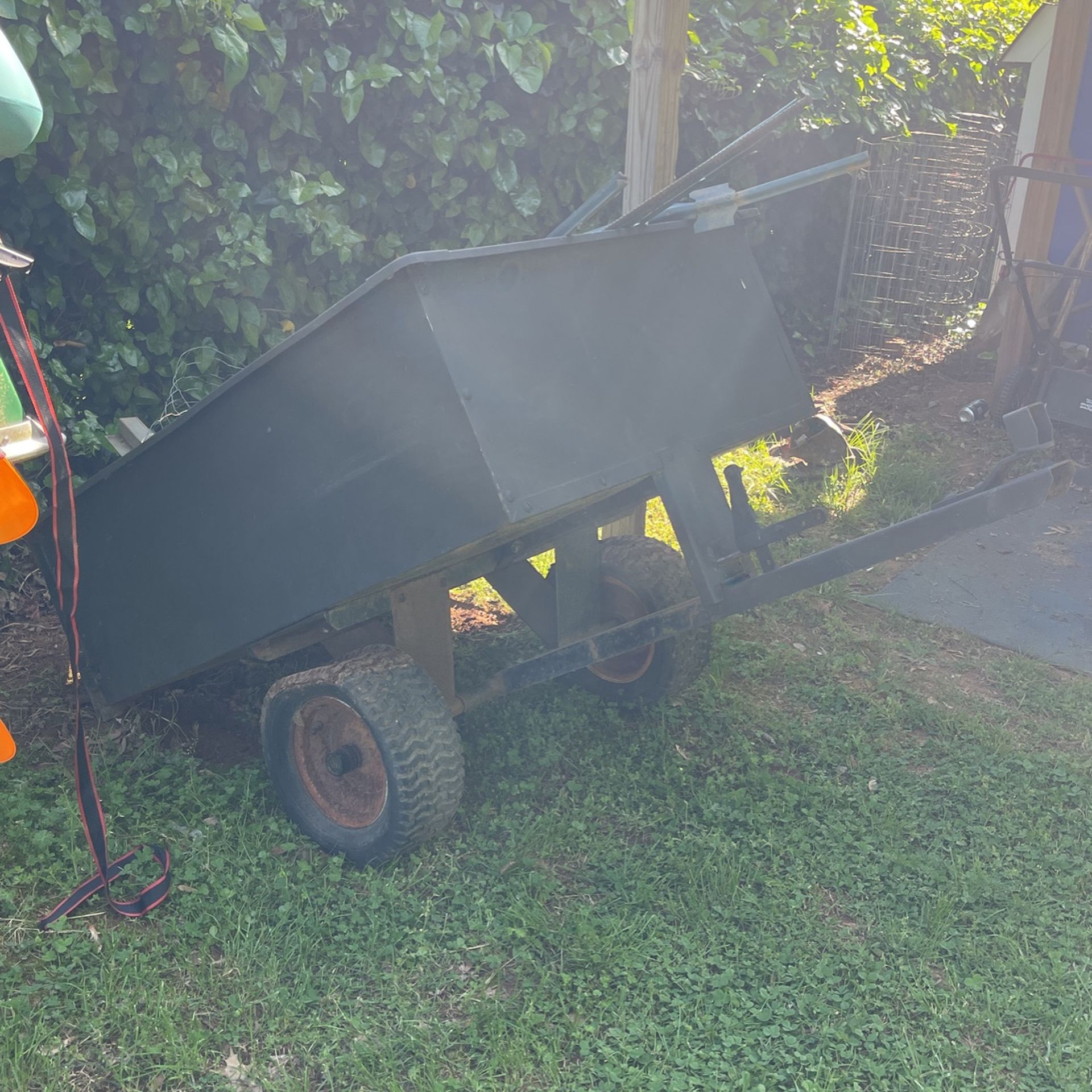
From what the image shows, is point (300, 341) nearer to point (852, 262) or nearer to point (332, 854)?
point (332, 854)

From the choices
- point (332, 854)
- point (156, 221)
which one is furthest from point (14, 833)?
point (156, 221)

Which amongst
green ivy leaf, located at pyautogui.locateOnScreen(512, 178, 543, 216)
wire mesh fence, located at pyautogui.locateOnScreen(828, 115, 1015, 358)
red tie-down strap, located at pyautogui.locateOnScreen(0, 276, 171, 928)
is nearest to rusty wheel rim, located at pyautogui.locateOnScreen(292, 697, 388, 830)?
red tie-down strap, located at pyautogui.locateOnScreen(0, 276, 171, 928)

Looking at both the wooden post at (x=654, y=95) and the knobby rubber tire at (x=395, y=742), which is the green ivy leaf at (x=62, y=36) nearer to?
the wooden post at (x=654, y=95)

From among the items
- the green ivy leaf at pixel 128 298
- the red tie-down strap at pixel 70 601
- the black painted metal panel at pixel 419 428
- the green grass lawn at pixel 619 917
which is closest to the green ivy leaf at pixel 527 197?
the green ivy leaf at pixel 128 298

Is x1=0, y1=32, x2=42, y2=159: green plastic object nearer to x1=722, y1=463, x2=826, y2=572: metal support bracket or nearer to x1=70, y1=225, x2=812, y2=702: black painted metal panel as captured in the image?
x1=70, y1=225, x2=812, y2=702: black painted metal panel

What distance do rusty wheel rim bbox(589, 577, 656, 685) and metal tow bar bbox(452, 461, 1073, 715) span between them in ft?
1.70

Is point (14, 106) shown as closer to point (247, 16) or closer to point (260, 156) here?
point (247, 16)

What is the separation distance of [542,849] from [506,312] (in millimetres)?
1520

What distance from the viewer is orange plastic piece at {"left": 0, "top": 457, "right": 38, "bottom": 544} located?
195 cm

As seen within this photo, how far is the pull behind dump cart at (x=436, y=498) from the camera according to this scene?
250cm

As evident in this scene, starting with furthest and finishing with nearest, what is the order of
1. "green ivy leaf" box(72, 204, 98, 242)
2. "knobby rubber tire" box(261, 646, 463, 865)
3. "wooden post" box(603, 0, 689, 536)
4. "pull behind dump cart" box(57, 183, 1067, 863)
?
"green ivy leaf" box(72, 204, 98, 242)
"wooden post" box(603, 0, 689, 536)
"knobby rubber tire" box(261, 646, 463, 865)
"pull behind dump cart" box(57, 183, 1067, 863)

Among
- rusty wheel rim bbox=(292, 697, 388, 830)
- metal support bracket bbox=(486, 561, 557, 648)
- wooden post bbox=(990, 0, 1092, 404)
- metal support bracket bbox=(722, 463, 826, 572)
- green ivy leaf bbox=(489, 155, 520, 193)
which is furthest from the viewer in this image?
wooden post bbox=(990, 0, 1092, 404)

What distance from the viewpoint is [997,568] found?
502cm

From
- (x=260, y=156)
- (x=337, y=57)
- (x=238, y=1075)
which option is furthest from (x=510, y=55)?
(x=238, y=1075)
